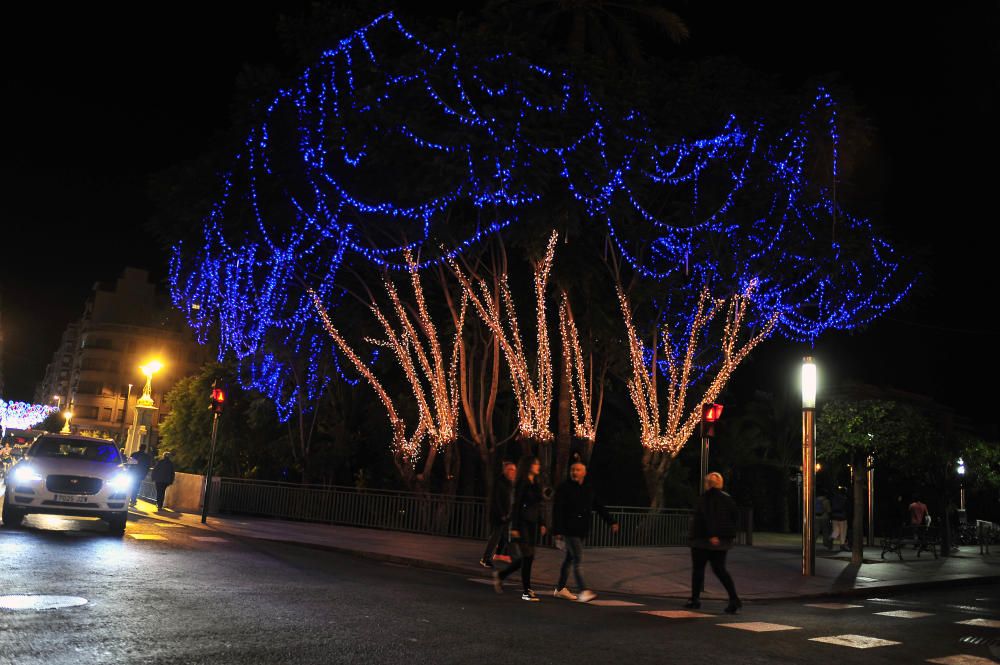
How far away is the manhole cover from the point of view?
285 inches

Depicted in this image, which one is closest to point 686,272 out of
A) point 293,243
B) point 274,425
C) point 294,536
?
point 293,243

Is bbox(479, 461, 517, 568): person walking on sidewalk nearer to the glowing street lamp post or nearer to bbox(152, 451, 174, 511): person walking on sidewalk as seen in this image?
bbox(152, 451, 174, 511): person walking on sidewalk

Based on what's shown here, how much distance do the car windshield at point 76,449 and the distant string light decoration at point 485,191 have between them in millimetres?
5834

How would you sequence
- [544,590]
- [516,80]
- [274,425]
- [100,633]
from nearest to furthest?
[100,633], [544,590], [516,80], [274,425]

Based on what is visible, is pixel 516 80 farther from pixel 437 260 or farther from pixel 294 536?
pixel 294 536

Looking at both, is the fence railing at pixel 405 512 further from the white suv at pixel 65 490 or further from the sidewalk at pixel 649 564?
the white suv at pixel 65 490

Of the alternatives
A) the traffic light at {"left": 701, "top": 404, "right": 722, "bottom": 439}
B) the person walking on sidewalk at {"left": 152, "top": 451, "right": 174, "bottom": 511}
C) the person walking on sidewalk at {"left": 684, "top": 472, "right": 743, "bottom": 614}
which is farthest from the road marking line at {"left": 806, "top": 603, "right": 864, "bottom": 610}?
the person walking on sidewalk at {"left": 152, "top": 451, "right": 174, "bottom": 511}

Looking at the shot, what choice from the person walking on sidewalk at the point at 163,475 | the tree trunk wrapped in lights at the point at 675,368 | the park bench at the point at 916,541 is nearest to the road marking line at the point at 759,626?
the tree trunk wrapped in lights at the point at 675,368

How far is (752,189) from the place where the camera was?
67.2 ft

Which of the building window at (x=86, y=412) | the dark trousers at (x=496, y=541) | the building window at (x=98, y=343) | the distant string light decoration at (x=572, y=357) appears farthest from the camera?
the building window at (x=98, y=343)

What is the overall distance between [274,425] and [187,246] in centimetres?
1060

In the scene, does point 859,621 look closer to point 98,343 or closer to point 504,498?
point 504,498

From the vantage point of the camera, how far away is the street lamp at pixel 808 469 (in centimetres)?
1572

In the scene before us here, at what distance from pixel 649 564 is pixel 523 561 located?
6036 mm
